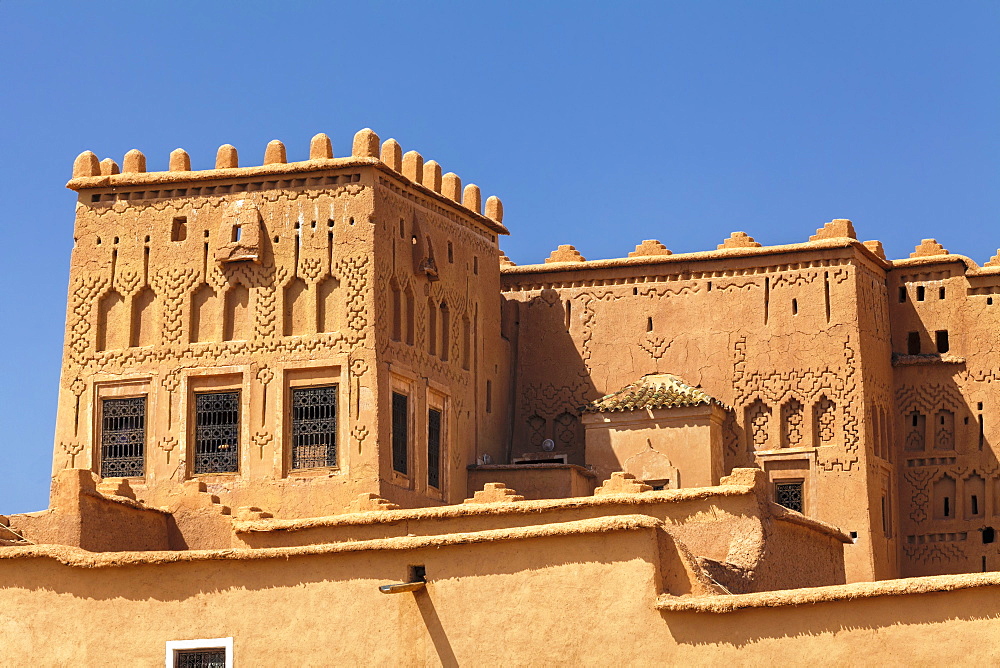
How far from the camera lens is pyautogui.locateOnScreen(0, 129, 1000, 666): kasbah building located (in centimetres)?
1989

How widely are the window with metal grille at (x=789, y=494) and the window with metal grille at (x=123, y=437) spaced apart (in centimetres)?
979

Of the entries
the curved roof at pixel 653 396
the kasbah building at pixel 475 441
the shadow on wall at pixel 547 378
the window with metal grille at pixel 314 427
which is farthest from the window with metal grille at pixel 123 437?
the curved roof at pixel 653 396

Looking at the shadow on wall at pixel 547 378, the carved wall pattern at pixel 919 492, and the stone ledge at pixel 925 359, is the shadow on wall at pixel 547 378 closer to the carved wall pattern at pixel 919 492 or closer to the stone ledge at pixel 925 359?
the stone ledge at pixel 925 359

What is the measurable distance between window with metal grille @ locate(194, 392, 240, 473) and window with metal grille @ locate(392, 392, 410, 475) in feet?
7.26

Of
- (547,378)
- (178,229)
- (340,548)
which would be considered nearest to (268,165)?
(178,229)

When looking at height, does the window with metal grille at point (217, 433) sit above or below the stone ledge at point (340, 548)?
above

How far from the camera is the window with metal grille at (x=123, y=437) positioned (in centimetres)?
2873

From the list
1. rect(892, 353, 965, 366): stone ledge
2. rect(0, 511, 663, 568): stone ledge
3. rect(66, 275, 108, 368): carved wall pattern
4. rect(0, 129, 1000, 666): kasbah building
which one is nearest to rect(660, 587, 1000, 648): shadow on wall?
rect(0, 129, 1000, 666): kasbah building

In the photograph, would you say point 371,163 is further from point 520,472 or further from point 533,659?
point 533,659

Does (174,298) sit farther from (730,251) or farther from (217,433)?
(730,251)

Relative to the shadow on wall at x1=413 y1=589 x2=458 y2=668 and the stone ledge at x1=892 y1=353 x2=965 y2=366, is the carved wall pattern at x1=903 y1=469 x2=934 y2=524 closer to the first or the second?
the stone ledge at x1=892 y1=353 x2=965 y2=366

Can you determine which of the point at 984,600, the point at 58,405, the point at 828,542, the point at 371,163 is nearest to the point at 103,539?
the point at 58,405

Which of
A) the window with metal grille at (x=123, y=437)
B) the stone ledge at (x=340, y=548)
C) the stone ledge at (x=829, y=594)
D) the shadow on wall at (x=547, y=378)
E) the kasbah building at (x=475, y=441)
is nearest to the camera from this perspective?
the stone ledge at (x=829, y=594)

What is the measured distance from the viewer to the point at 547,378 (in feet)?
108
